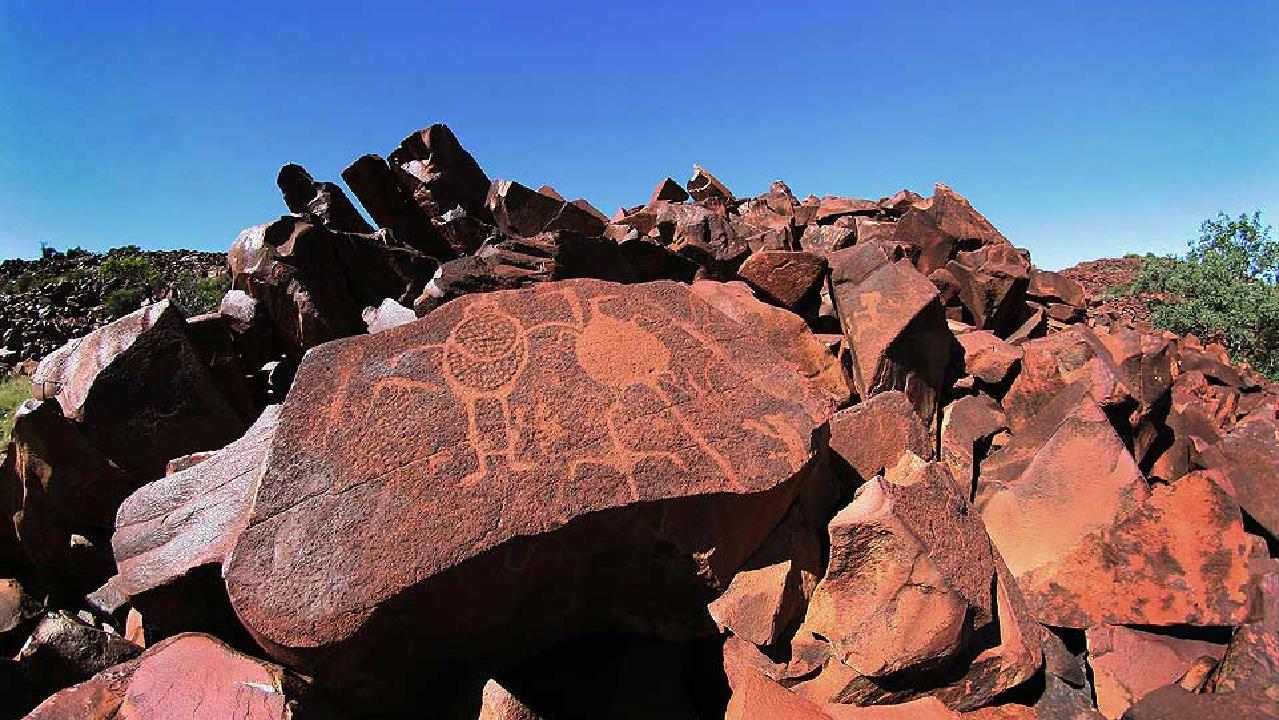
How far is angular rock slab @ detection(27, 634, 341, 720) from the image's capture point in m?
1.79

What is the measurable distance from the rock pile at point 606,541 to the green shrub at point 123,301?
18267 millimetres

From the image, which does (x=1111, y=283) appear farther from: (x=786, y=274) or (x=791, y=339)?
(x=791, y=339)

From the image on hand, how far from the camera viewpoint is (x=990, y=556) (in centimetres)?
241

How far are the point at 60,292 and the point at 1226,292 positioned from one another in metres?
28.2

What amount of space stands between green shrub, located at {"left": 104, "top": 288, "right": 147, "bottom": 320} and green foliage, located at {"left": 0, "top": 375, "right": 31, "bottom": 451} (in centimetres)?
744

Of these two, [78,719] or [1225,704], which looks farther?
[1225,704]

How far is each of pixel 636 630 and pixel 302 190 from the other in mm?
5186

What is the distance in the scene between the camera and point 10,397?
9367mm

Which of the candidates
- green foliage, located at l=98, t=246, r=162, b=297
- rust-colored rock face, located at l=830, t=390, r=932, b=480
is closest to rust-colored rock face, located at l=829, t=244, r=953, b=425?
rust-colored rock face, located at l=830, t=390, r=932, b=480

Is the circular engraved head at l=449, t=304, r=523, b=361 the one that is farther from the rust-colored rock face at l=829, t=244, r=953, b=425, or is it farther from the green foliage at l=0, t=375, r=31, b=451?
the green foliage at l=0, t=375, r=31, b=451

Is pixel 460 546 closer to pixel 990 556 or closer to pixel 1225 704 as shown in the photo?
pixel 990 556

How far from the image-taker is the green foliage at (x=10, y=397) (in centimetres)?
764

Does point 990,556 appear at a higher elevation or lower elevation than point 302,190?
lower

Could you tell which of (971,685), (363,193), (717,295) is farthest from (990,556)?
(363,193)
